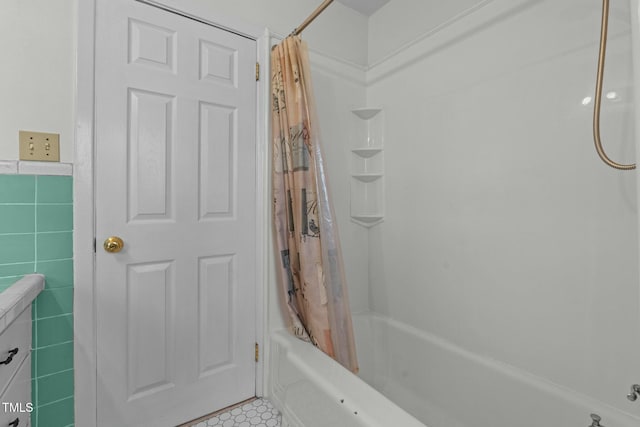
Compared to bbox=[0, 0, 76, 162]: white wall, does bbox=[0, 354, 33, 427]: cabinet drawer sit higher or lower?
lower

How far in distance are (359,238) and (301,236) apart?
26.9 inches

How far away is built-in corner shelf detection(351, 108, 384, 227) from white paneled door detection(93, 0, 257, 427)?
0.71 m

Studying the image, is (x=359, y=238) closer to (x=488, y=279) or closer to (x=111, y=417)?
(x=488, y=279)

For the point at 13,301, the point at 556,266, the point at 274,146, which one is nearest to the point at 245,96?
the point at 274,146

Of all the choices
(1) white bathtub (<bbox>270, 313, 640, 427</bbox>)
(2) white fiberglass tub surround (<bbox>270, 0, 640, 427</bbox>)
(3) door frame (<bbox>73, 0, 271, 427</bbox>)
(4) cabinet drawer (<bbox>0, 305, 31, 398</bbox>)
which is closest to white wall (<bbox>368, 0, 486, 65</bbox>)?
(2) white fiberglass tub surround (<bbox>270, 0, 640, 427</bbox>)

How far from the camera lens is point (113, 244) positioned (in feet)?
4.13

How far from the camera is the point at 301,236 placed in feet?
4.73

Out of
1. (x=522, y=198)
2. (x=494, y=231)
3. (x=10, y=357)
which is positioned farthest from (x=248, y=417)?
(x=522, y=198)

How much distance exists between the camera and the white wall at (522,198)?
108 cm

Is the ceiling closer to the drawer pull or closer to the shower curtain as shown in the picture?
the shower curtain

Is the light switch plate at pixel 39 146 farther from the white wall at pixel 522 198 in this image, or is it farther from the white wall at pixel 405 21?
the white wall at pixel 405 21

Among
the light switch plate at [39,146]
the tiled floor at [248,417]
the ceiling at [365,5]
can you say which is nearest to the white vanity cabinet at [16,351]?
the light switch plate at [39,146]

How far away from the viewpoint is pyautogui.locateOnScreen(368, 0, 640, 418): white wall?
1.08m

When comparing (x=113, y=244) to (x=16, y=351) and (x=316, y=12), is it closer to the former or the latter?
(x=16, y=351)
